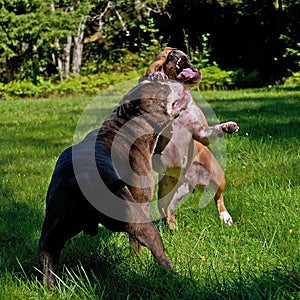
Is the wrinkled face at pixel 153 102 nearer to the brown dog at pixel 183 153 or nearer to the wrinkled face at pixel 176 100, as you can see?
the wrinkled face at pixel 176 100

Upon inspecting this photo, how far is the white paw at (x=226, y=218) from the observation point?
443 cm

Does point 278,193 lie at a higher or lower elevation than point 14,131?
higher

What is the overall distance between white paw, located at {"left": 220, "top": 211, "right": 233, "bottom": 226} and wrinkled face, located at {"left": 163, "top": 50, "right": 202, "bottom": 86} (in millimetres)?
1053

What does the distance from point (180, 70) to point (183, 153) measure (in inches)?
24.7

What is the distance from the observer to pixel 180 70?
438 cm

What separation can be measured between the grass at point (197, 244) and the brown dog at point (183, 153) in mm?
176

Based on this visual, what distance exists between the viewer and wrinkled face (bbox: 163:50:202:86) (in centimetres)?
432

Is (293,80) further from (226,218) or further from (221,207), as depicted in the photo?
(226,218)

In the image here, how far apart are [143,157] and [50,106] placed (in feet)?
43.3

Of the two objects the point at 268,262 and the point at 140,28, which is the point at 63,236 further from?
the point at 140,28

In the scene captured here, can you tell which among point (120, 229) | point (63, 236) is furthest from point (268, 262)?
point (63, 236)

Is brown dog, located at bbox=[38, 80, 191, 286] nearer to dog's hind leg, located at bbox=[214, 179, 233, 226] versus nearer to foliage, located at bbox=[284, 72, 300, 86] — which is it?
dog's hind leg, located at bbox=[214, 179, 233, 226]

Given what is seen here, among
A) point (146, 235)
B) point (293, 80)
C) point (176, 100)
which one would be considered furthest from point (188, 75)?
point (293, 80)

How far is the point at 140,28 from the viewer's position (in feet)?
85.8
